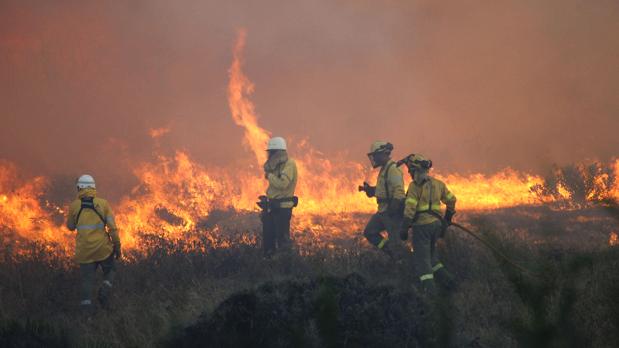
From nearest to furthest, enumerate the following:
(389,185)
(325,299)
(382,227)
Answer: (325,299) < (389,185) < (382,227)

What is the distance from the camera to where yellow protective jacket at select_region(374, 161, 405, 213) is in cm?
754

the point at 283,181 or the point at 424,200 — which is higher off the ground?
the point at 283,181

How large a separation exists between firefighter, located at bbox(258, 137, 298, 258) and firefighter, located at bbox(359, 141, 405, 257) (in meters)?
1.44

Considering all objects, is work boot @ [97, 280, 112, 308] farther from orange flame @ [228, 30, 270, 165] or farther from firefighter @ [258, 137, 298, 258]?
orange flame @ [228, 30, 270, 165]

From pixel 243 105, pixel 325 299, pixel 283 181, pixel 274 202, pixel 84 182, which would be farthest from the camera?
pixel 243 105

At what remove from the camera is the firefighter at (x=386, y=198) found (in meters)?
7.55

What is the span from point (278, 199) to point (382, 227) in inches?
70.7

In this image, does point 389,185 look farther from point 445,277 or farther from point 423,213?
point 445,277

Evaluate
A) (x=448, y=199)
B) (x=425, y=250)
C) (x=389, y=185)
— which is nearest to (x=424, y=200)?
(x=448, y=199)

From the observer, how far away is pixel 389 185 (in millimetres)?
7633

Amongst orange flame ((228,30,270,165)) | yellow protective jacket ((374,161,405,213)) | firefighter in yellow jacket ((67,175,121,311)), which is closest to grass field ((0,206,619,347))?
firefighter in yellow jacket ((67,175,121,311))

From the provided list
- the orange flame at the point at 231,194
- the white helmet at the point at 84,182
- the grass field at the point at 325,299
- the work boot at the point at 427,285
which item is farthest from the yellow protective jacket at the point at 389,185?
the white helmet at the point at 84,182

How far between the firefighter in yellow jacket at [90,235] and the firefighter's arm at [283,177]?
2628 millimetres

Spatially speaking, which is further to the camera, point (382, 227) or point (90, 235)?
point (382, 227)
